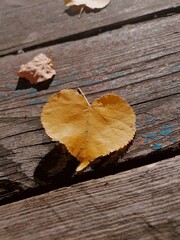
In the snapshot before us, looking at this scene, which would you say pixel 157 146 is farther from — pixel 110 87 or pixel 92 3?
pixel 92 3

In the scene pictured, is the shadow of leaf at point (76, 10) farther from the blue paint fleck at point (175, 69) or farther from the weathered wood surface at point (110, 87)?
the blue paint fleck at point (175, 69)

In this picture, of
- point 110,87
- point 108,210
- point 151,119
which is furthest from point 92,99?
point 108,210

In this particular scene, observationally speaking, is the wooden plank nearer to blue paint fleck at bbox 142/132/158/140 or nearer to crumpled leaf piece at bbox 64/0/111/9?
blue paint fleck at bbox 142/132/158/140

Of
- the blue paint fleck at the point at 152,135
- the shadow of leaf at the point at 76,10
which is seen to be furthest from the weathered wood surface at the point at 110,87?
the shadow of leaf at the point at 76,10

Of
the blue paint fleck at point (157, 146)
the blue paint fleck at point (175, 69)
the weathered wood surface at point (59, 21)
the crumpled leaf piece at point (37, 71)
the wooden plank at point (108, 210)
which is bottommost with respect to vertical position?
the wooden plank at point (108, 210)

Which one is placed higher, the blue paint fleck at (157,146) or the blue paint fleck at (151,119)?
the blue paint fleck at (151,119)

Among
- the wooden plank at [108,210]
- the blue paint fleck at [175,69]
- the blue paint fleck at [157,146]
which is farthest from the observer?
the blue paint fleck at [175,69]

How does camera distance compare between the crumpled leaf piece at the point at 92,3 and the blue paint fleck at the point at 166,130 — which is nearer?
the blue paint fleck at the point at 166,130
